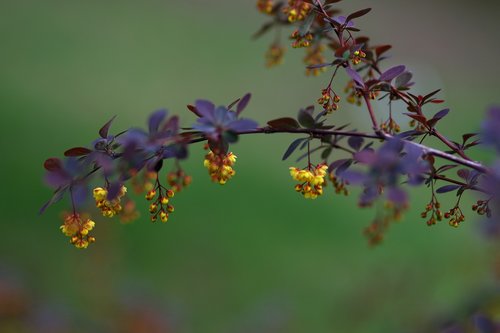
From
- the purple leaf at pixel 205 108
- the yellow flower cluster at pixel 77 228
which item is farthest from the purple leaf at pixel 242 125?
the yellow flower cluster at pixel 77 228

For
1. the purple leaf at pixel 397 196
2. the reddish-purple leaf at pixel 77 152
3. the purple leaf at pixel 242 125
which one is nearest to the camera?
the purple leaf at pixel 397 196

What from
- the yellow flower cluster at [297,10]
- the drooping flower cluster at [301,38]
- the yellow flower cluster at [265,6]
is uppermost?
the yellow flower cluster at [265,6]

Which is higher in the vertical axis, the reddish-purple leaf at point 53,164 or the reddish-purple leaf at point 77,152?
the reddish-purple leaf at point 77,152

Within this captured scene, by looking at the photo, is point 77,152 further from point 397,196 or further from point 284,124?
point 397,196

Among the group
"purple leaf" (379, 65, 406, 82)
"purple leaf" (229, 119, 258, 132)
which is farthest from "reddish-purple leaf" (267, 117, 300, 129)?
"purple leaf" (379, 65, 406, 82)

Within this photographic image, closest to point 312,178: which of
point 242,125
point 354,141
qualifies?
point 354,141

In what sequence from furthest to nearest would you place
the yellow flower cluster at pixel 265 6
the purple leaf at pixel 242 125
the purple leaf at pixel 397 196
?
1. the yellow flower cluster at pixel 265 6
2. the purple leaf at pixel 242 125
3. the purple leaf at pixel 397 196

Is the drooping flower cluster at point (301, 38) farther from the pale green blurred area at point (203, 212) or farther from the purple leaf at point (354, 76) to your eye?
the pale green blurred area at point (203, 212)
